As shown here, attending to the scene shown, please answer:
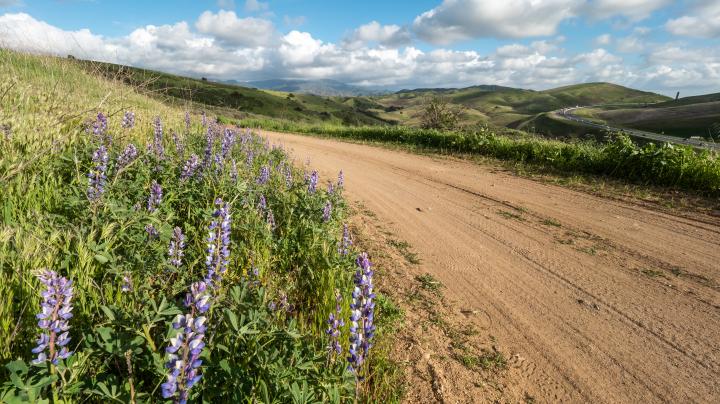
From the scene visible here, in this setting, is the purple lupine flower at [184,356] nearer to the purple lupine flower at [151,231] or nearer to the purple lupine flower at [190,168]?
the purple lupine flower at [151,231]

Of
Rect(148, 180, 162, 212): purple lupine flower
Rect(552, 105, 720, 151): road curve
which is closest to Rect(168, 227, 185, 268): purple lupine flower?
Rect(148, 180, 162, 212): purple lupine flower

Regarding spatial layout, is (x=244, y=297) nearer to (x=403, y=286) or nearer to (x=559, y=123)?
(x=403, y=286)

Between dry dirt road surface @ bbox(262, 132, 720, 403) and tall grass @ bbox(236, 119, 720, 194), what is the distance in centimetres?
228

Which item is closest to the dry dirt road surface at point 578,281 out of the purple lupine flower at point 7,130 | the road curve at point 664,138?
the road curve at point 664,138

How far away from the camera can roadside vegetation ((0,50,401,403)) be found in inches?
77.0

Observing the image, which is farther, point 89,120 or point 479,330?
point 89,120

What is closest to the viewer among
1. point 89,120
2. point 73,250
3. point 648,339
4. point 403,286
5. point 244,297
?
point 244,297

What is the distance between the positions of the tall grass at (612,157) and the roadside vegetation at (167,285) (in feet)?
26.0

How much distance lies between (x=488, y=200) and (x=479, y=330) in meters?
4.69

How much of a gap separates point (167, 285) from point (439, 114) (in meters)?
21.6

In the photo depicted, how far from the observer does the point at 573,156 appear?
11.0 m

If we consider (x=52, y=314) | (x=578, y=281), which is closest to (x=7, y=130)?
(x=52, y=314)

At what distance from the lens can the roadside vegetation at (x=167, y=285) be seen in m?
1.96

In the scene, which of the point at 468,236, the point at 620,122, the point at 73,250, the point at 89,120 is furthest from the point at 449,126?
the point at 620,122
